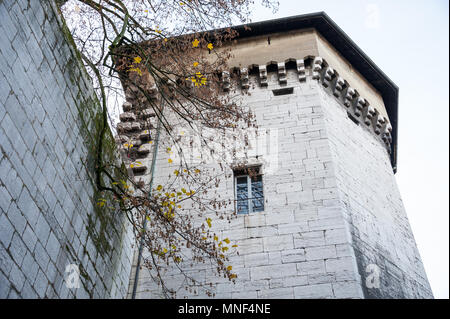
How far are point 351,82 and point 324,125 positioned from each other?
3.25 m

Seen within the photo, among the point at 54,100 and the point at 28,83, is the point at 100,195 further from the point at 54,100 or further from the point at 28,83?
the point at 28,83

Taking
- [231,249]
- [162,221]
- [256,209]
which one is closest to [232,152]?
[256,209]

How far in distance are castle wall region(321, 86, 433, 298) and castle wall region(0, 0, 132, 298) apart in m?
4.93

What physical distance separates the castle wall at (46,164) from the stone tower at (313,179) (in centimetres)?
286

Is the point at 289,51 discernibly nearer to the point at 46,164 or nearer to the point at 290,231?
the point at 290,231

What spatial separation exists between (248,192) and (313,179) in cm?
142

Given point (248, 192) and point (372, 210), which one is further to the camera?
point (372, 210)

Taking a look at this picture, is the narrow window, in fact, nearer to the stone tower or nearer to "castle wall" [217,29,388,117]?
the stone tower

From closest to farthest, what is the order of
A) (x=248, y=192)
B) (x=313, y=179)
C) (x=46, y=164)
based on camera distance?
(x=46, y=164)
(x=313, y=179)
(x=248, y=192)

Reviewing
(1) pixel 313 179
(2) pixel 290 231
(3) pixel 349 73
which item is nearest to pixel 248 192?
(1) pixel 313 179

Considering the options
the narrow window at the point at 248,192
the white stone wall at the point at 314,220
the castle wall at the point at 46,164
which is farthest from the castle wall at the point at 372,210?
the castle wall at the point at 46,164

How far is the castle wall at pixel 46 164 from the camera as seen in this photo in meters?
5.66

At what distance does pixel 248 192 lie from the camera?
36.8 ft

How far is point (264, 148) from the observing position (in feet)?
39.0
